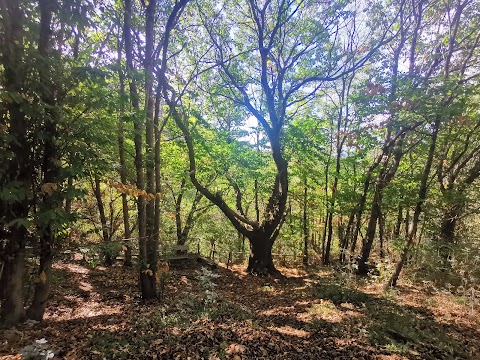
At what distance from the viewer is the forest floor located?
3.95 m

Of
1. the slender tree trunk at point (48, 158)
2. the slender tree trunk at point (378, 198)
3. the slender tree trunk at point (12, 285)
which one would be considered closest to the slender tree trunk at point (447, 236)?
the slender tree trunk at point (378, 198)

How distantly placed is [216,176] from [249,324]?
9457 millimetres

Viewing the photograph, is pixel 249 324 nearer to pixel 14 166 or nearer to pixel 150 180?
pixel 150 180

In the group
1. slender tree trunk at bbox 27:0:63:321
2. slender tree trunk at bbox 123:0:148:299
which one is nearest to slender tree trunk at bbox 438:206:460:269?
slender tree trunk at bbox 123:0:148:299

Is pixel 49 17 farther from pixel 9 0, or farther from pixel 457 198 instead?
pixel 457 198

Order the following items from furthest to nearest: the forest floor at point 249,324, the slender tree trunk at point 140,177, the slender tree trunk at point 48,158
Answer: the slender tree trunk at point 140,177 < the forest floor at point 249,324 < the slender tree trunk at point 48,158

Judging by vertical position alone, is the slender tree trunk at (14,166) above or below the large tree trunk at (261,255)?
above

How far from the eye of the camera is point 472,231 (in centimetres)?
1105

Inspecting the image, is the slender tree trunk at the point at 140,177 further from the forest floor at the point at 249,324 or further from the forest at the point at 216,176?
the forest floor at the point at 249,324

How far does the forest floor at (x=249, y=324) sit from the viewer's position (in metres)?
3.95

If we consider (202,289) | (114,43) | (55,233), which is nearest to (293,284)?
(202,289)

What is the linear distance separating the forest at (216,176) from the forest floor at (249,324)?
0.15 ft

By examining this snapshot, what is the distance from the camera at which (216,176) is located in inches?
556

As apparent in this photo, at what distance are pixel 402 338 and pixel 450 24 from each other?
9.31 metres
